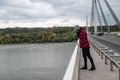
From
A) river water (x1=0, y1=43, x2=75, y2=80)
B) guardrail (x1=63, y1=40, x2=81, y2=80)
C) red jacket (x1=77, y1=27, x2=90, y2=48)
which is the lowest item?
river water (x1=0, y1=43, x2=75, y2=80)

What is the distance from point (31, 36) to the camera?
140m

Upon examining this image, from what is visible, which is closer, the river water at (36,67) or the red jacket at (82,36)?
the red jacket at (82,36)

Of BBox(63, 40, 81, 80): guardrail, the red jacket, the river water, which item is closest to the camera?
BBox(63, 40, 81, 80): guardrail

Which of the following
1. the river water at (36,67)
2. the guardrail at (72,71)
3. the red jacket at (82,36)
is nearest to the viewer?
the guardrail at (72,71)

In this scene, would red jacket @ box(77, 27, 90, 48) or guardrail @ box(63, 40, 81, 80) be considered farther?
red jacket @ box(77, 27, 90, 48)

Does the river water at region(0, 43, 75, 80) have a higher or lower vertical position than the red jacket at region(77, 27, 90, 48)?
lower

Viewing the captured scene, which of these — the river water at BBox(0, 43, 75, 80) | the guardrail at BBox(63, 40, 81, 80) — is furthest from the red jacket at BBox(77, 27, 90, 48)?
the river water at BBox(0, 43, 75, 80)

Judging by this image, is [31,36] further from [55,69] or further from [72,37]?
[55,69]

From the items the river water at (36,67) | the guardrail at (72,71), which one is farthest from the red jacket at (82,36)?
the river water at (36,67)

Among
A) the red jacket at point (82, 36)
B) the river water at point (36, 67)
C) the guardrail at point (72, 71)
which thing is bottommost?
the river water at point (36, 67)

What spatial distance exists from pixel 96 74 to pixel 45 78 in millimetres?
27693

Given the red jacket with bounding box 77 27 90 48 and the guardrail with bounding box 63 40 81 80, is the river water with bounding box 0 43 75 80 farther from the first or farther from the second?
the guardrail with bounding box 63 40 81 80

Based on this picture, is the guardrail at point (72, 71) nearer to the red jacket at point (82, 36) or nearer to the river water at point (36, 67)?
the red jacket at point (82, 36)

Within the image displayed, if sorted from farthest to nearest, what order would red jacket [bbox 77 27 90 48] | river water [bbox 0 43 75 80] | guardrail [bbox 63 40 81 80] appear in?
river water [bbox 0 43 75 80]
red jacket [bbox 77 27 90 48]
guardrail [bbox 63 40 81 80]
